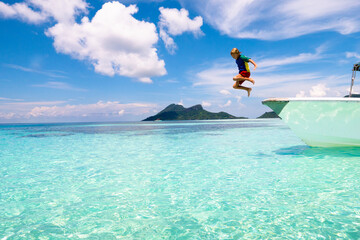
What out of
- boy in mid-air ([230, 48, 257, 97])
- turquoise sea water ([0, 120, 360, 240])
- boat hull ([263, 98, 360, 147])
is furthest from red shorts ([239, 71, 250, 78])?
turquoise sea water ([0, 120, 360, 240])

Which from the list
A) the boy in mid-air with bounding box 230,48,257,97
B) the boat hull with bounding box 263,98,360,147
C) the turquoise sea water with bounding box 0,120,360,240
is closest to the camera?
the turquoise sea water with bounding box 0,120,360,240

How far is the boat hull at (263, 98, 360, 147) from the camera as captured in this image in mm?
8570

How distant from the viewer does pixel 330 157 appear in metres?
7.99

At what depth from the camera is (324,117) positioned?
8.93m

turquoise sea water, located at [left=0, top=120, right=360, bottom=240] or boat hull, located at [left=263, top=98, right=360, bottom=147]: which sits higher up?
boat hull, located at [left=263, top=98, right=360, bottom=147]

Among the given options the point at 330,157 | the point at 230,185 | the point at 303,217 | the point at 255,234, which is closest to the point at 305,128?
the point at 330,157

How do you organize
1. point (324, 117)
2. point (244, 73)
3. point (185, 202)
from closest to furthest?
1. point (185, 202)
2. point (244, 73)
3. point (324, 117)

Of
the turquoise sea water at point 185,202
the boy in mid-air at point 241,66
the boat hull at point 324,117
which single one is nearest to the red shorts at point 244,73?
the boy in mid-air at point 241,66

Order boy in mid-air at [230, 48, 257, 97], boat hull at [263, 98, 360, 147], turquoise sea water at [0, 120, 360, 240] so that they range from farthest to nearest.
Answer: boat hull at [263, 98, 360, 147] → boy in mid-air at [230, 48, 257, 97] → turquoise sea water at [0, 120, 360, 240]

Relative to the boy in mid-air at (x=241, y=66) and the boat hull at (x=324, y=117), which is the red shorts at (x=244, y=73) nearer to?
the boy in mid-air at (x=241, y=66)

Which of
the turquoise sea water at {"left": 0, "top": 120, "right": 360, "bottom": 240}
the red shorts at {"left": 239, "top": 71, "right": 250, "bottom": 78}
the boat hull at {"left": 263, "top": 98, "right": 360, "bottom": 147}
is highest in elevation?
the red shorts at {"left": 239, "top": 71, "right": 250, "bottom": 78}

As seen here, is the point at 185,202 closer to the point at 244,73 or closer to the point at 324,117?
the point at 244,73

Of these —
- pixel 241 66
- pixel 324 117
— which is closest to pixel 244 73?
pixel 241 66

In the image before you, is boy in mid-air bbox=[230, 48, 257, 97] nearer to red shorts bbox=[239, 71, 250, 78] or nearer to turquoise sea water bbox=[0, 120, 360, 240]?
red shorts bbox=[239, 71, 250, 78]
